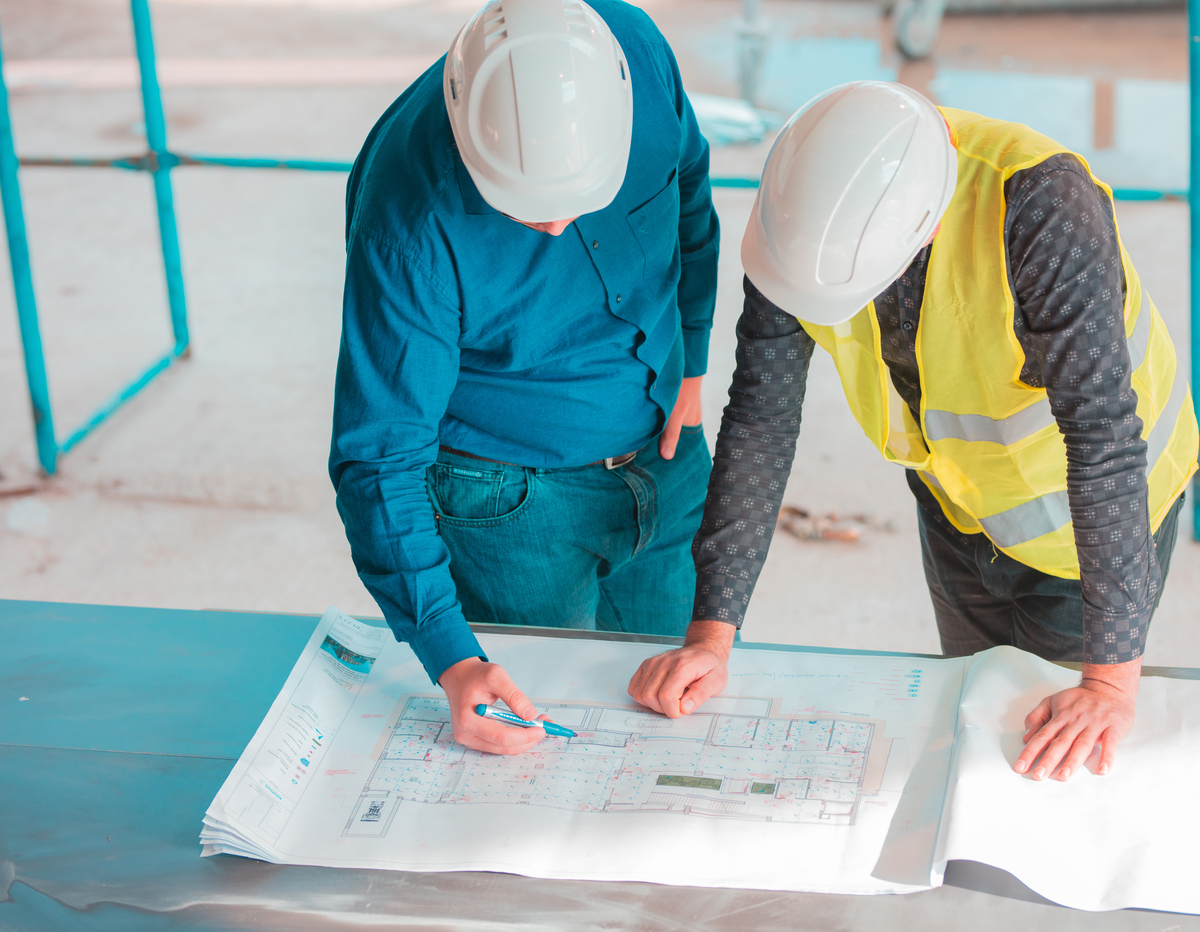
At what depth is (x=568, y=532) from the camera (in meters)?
1.60

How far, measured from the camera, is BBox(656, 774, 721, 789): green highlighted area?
47.3 inches

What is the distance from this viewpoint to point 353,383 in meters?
1.29

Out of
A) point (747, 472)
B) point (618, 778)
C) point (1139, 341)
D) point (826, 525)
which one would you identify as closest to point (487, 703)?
point (618, 778)

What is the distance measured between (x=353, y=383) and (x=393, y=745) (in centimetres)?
43

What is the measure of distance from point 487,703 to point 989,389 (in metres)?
0.69

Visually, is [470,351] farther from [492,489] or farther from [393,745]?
[393,745]

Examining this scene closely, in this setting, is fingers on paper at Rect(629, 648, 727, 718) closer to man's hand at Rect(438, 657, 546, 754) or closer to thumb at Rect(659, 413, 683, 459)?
man's hand at Rect(438, 657, 546, 754)

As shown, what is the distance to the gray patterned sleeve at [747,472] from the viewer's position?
1396mm

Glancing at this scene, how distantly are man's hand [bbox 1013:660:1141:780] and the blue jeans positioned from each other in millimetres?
650

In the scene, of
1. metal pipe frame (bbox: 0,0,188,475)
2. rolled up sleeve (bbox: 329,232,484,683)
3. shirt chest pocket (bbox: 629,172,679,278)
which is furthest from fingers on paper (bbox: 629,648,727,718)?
metal pipe frame (bbox: 0,0,188,475)

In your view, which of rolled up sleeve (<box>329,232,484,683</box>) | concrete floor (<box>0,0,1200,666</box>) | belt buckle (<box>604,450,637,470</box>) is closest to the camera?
rolled up sleeve (<box>329,232,484,683</box>)

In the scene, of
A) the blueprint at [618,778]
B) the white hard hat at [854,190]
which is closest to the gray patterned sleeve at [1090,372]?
the white hard hat at [854,190]

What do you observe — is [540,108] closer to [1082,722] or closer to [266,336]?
[1082,722]

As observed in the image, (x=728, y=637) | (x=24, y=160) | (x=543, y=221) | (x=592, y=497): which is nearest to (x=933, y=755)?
(x=728, y=637)
